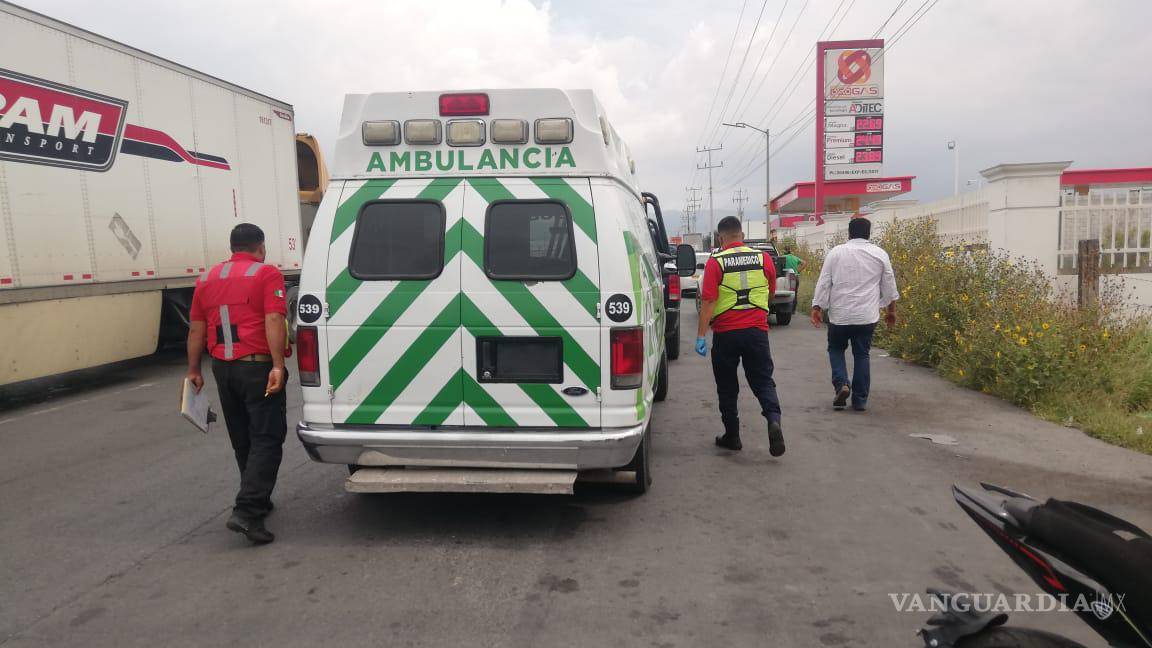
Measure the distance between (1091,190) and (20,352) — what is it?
13.8 m

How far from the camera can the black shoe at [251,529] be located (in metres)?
4.34

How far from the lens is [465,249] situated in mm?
4430

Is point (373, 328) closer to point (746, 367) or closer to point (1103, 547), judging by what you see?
point (746, 367)

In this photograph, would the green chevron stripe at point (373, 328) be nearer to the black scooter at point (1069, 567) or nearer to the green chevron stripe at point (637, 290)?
the green chevron stripe at point (637, 290)

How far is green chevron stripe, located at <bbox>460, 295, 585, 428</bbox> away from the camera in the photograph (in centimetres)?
438

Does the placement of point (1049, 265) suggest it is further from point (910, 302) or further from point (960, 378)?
point (960, 378)

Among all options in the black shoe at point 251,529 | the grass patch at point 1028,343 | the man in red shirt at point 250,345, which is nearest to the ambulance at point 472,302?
the man in red shirt at point 250,345

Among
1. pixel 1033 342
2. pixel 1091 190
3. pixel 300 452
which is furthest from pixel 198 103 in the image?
pixel 1091 190

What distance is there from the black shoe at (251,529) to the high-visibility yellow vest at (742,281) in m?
3.64

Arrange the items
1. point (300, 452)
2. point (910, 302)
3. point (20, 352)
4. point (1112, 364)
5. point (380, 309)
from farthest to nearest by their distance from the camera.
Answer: point (910, 302)
point (20, 352)
point (1112, 364)
point (300, 452)
point (380, 309)

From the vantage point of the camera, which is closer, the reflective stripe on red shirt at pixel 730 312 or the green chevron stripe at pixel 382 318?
the green chevron stripe at pixel 382 318

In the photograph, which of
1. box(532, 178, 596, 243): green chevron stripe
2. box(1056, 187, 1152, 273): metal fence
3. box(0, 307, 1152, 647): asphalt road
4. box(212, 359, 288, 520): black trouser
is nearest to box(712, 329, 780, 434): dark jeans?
box(0, 307, 1152, 647): asphalt road

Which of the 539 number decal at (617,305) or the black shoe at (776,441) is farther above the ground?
the 539 number decal at (617,305)

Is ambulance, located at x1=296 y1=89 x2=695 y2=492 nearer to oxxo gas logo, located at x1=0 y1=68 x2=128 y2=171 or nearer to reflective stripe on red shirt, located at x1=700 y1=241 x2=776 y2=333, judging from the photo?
reflective stripe on red shirt, located at x1=700 y1=241 x2=776 y2=333
